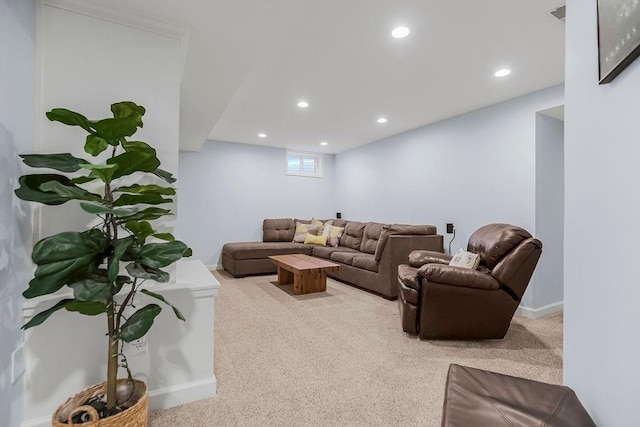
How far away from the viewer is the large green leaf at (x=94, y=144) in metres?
1.20

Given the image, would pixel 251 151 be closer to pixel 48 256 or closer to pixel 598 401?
pixel 48 256

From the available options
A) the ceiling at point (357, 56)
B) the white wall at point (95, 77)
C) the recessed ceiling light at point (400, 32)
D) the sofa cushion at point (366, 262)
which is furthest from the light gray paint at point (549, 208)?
the white wall at point (95, 77)

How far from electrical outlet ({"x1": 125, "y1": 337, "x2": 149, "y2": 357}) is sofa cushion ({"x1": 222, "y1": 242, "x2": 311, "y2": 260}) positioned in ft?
10.6

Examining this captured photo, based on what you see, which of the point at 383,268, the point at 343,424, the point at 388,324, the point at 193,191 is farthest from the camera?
the point at 193,191

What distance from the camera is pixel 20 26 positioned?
4.40ft

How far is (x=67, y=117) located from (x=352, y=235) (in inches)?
179

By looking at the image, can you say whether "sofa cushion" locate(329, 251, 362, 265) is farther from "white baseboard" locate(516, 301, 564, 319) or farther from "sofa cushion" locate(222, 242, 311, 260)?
"white baseboard" locate(516, 301, 564, 319)

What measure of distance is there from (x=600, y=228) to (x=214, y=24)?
2203 mm

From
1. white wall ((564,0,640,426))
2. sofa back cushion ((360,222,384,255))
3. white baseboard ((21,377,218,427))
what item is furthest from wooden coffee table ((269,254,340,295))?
white wall ((564,0,640,426))

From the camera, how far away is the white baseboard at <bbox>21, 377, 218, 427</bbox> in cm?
163

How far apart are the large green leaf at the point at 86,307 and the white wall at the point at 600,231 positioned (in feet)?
5.80

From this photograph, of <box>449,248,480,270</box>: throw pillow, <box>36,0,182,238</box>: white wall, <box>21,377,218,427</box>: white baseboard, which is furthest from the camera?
<box>449,248,480,270</box>: throw pillow

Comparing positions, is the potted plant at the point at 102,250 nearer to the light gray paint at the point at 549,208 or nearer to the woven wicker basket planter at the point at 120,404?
the woven wicker basket planter at the point at 120,404

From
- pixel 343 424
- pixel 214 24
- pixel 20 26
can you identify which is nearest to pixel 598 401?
pixel 343 424
